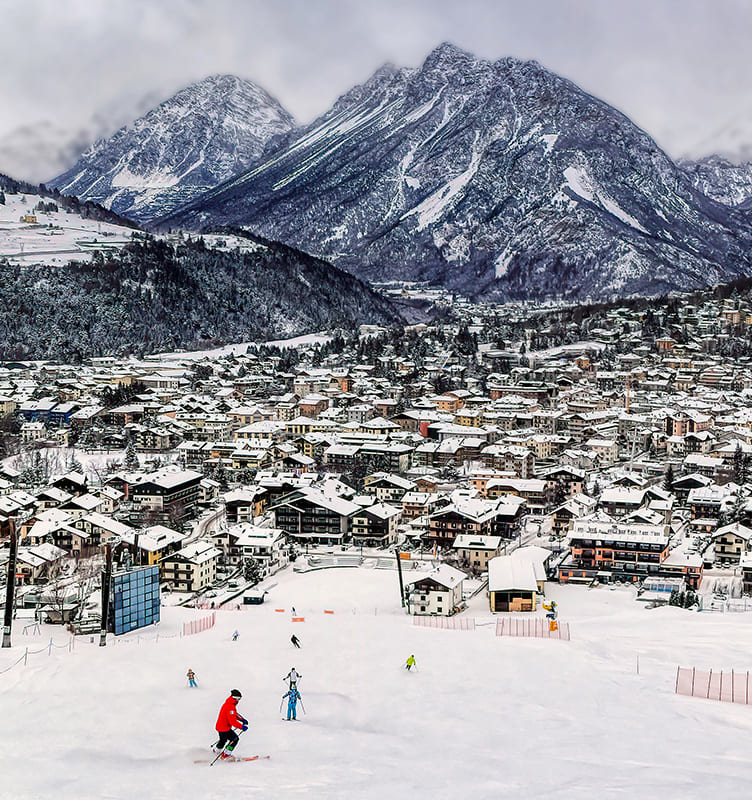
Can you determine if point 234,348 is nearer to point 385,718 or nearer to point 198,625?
point 198,625

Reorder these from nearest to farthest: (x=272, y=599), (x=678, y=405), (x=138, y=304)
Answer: (x=272, y=599)
(x=678, y=405)
(x=138, y=304)

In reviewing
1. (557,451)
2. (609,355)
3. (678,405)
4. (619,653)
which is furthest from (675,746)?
(609,355)

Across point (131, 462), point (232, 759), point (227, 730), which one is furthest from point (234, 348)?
point (232, 759)

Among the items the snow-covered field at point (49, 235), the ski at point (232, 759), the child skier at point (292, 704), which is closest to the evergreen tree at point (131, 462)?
the child skier at point (292, 704)

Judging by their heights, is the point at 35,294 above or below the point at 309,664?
above

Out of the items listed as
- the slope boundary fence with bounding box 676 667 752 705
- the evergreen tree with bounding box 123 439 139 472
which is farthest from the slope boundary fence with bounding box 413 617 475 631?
the evergreen tree with bounding box 123 439 139 472

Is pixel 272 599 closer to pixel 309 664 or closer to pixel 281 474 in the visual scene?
pixel 309 664
